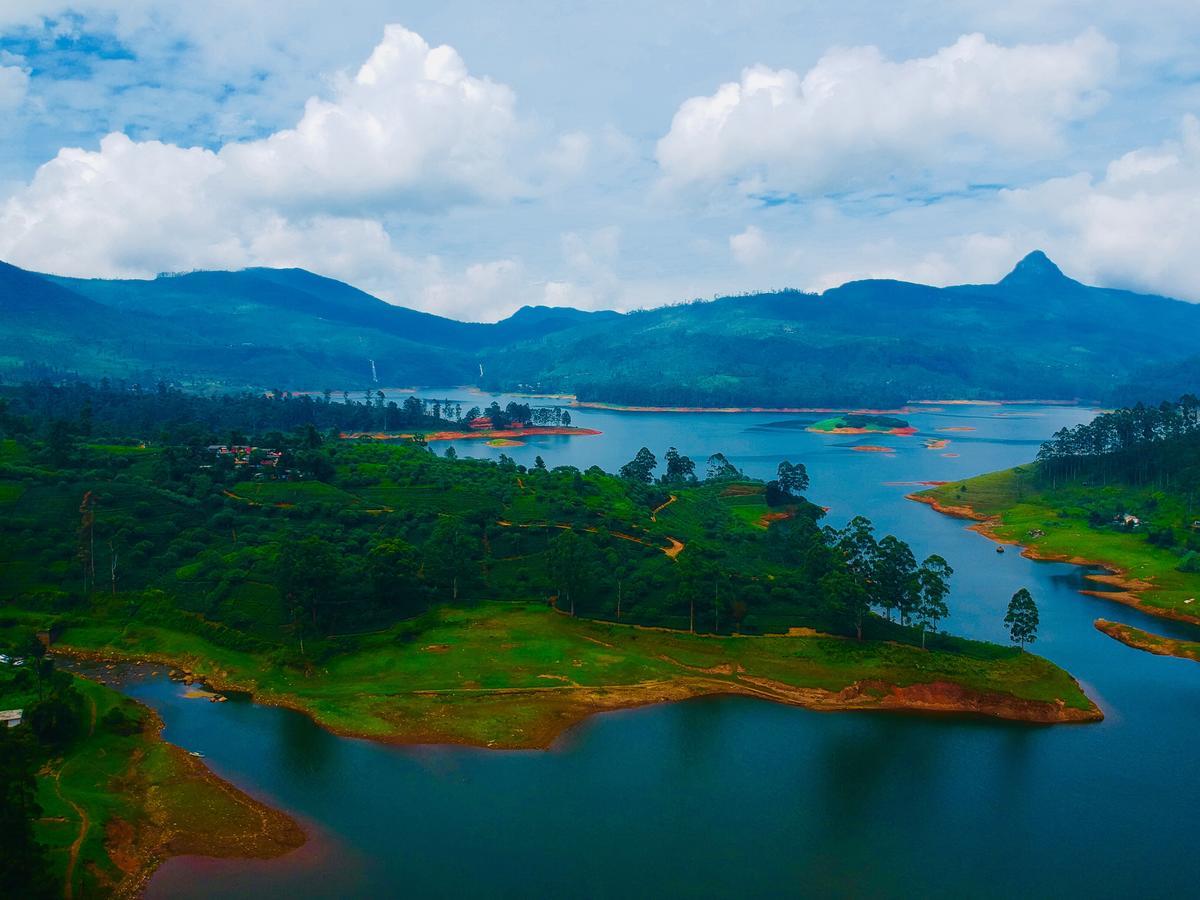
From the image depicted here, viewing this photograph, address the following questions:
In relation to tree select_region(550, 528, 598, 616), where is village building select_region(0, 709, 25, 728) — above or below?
below

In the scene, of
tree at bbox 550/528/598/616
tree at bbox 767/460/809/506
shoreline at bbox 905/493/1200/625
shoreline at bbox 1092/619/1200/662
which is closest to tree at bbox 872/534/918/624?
shoreline at bbox 1092/619/1200/662

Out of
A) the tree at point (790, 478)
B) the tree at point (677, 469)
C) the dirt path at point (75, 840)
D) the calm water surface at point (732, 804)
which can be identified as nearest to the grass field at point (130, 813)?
the dirt path at point (75, 840)

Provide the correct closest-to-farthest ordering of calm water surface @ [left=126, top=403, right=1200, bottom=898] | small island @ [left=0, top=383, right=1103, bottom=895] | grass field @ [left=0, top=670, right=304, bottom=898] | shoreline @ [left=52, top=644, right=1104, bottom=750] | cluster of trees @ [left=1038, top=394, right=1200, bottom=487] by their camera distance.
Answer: grass field @ [left=0, top=670, right=304, bottom=898] < calm water surface @ [left=126, top=403, right=1200, bottom=898] < small island @ [left=0, top=383, right=1103, bottom=895] < shoreline @ [left=52, top=644, right=1104, bottom=750] < cluster of trees @ [left=1038, top=394, right=1200, bottom=487]

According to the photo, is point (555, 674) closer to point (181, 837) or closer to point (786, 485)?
point (181, 837)

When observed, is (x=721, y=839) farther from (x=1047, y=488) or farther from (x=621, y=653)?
(x=1047, y=488)

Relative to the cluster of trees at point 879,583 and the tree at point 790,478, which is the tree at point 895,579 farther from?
the tree at point 790,478

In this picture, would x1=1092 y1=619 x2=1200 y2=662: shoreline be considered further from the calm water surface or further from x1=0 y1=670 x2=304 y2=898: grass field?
x1=0 y1=670 x2=304 y2=898: grass field
